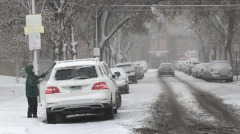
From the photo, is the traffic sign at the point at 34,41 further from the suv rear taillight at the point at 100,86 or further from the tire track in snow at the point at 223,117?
the tire track in snow at the point at 223,117

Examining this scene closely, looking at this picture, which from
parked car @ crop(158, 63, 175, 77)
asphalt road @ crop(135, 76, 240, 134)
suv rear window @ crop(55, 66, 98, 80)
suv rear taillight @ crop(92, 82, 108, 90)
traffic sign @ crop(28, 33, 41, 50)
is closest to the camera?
asphalt road @ crop(135, 76, 240, 134)

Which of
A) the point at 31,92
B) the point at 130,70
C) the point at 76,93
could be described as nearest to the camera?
the point at 76,93

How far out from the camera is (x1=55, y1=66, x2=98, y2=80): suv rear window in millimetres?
14941

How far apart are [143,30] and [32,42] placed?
2796 centimetres

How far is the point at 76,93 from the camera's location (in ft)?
47.9

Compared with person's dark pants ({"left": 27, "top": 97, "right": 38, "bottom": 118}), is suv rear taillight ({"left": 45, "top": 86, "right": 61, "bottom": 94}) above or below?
above

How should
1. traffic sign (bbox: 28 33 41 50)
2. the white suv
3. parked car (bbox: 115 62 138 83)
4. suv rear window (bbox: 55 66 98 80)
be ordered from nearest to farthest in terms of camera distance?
the white suv, suv rear window (bbox: 55 66 98 80), traffic sign (bbox: 28 33 41 50), parked car (bbox: 115 62 138 83)

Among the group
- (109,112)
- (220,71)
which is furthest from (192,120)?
(220,71)

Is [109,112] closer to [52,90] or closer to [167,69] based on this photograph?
[52,90]


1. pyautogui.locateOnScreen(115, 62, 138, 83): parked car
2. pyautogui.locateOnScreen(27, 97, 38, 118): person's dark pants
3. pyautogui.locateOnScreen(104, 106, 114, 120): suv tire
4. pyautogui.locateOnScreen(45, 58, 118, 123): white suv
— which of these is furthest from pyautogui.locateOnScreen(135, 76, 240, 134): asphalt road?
pyautogui.locateOnScreen(115, 62, 138, 83): parked car

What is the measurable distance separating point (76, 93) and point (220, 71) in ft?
89.6

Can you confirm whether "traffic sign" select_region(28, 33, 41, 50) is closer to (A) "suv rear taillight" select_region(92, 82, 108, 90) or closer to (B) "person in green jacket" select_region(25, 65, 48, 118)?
(B) "person in green jacket" select_region(25, 65, 48, 118)

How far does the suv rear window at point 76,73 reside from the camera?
49.0 ft

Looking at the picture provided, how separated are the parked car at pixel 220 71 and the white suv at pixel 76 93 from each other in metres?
26.4
